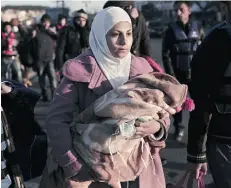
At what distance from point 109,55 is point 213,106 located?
0.63m

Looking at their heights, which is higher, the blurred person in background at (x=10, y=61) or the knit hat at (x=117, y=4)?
the knit hat at (x=117, y=4)

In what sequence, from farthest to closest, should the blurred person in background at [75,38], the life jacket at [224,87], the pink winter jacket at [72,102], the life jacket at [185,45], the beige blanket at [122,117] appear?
the blurred person in background at [75,38]
the life jacket at [185,45]
the life jacket at [224,87]
the pink winter jacket at [72,102]
the beige blanket at [122,117]

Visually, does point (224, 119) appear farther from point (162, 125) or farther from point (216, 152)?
point (162, 125)

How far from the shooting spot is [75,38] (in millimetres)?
7105

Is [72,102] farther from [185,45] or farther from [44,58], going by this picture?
[44,58]

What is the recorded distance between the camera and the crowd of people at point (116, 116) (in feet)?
7.15

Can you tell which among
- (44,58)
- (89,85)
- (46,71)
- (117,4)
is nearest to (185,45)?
(117,4)

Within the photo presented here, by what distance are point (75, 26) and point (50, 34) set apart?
2.35 m

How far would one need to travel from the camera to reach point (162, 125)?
2.31 m

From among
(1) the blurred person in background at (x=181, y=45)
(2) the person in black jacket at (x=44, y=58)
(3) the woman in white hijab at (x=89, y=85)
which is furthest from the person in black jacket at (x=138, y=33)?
(2) the person in black jacket at (x=44, y=58)

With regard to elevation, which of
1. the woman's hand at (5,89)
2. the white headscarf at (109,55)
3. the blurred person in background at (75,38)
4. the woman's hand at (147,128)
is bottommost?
the blurred person in background at (75,38)

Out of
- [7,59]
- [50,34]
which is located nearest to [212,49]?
[50,34]

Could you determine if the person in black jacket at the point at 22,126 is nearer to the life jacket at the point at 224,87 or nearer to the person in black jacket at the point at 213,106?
the person in black jacket at the point at 213,106

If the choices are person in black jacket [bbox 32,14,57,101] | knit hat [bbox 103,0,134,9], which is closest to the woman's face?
knit hat [bbox 103,0,134,9]
